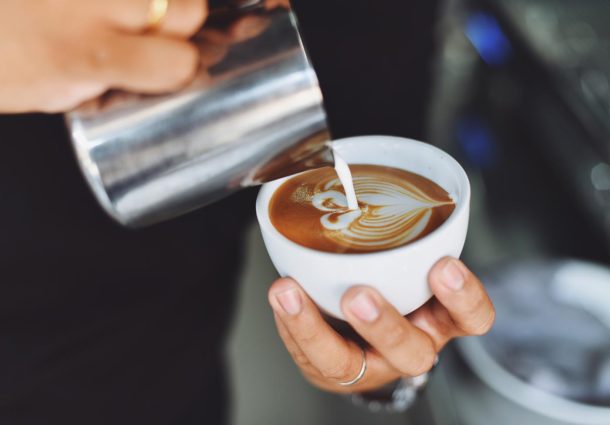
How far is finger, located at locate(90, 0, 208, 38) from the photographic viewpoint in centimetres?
53

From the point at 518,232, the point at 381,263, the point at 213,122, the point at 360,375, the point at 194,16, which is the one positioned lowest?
the point at 518,232

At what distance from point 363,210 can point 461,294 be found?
0.59ft

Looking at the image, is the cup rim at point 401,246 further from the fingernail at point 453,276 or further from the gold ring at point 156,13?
the gold ring at point 156,13

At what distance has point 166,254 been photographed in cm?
104

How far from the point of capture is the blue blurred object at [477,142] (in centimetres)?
193

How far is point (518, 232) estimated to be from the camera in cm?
175

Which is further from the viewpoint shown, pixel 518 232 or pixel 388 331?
pixel 518 232

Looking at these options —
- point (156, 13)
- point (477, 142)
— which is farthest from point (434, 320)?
point (477, 142)

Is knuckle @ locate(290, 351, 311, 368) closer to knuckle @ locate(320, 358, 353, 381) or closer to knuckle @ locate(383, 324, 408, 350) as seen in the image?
knuckle @ locate(320, 358, 353, 381)

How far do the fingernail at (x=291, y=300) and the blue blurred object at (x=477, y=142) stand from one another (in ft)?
4.65

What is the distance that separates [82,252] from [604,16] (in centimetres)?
144

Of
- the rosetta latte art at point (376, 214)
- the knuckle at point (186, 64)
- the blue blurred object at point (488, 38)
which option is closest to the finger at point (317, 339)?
the rosetta latte art at point (376, 214)

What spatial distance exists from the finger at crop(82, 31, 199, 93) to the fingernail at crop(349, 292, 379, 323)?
30 cm

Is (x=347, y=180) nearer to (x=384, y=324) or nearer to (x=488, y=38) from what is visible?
(x=384, y=324)
